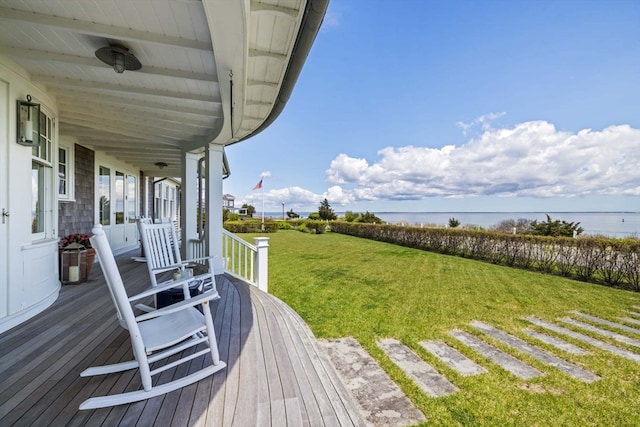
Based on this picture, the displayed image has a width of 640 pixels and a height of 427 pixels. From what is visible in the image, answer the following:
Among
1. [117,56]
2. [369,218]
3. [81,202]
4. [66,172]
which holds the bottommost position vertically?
[369,218]

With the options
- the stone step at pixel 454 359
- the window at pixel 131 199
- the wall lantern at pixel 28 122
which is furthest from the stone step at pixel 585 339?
the window at pixel 131 199

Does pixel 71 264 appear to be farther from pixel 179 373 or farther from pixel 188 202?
pixel 179 373

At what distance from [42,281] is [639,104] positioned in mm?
14142

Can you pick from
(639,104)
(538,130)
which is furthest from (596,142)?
(639,104)

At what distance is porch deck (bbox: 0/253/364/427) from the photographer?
60.3 inches

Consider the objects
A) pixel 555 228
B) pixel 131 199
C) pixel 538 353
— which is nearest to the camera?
pixel 538 353

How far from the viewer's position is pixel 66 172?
16.7 feet

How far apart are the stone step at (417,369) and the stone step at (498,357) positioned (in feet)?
2.35

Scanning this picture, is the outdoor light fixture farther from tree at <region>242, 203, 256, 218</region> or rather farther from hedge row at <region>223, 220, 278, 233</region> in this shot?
tree at <region>242, 203, 256, 218</region>

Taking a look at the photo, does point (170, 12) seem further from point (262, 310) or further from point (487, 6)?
point (487, 6)

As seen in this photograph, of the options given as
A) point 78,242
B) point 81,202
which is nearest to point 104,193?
point 81,202

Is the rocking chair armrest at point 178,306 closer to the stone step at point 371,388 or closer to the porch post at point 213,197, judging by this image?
the stone step at point 371,388

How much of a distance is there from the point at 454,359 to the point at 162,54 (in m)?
4.00

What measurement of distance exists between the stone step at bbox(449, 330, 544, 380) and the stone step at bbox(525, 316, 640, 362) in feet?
3.86
